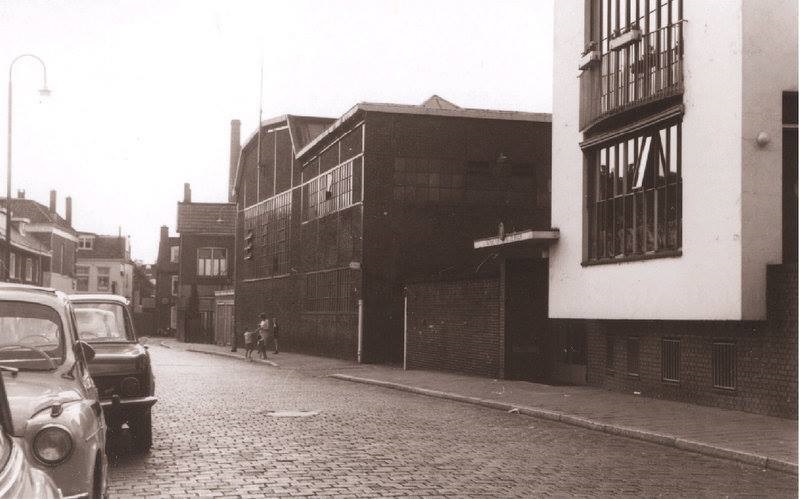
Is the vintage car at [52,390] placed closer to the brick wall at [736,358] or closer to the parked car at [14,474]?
the parked car at [14,474]

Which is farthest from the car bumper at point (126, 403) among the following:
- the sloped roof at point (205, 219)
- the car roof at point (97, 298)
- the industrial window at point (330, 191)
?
the sloped roof at point (205, 219)

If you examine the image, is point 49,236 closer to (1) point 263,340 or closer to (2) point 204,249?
(2) point 204,249

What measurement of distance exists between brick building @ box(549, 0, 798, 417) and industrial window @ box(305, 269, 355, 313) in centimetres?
1390

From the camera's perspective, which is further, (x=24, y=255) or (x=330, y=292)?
(x=24, y=255)

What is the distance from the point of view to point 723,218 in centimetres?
1537

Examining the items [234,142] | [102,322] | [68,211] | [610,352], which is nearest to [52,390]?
[102,322]

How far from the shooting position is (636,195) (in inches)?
712

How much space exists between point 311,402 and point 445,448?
6.89 m

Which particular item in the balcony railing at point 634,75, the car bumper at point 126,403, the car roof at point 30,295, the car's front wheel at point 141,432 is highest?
the balcony railing at point 634,75

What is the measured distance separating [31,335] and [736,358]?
37.9 feet

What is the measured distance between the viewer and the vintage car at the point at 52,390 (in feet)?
18.8

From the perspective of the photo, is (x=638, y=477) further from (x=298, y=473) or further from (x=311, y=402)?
(x=311, y=402)

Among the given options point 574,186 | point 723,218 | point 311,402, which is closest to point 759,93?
point 723,218

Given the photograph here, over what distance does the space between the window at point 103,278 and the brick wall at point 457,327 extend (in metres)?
80.5
